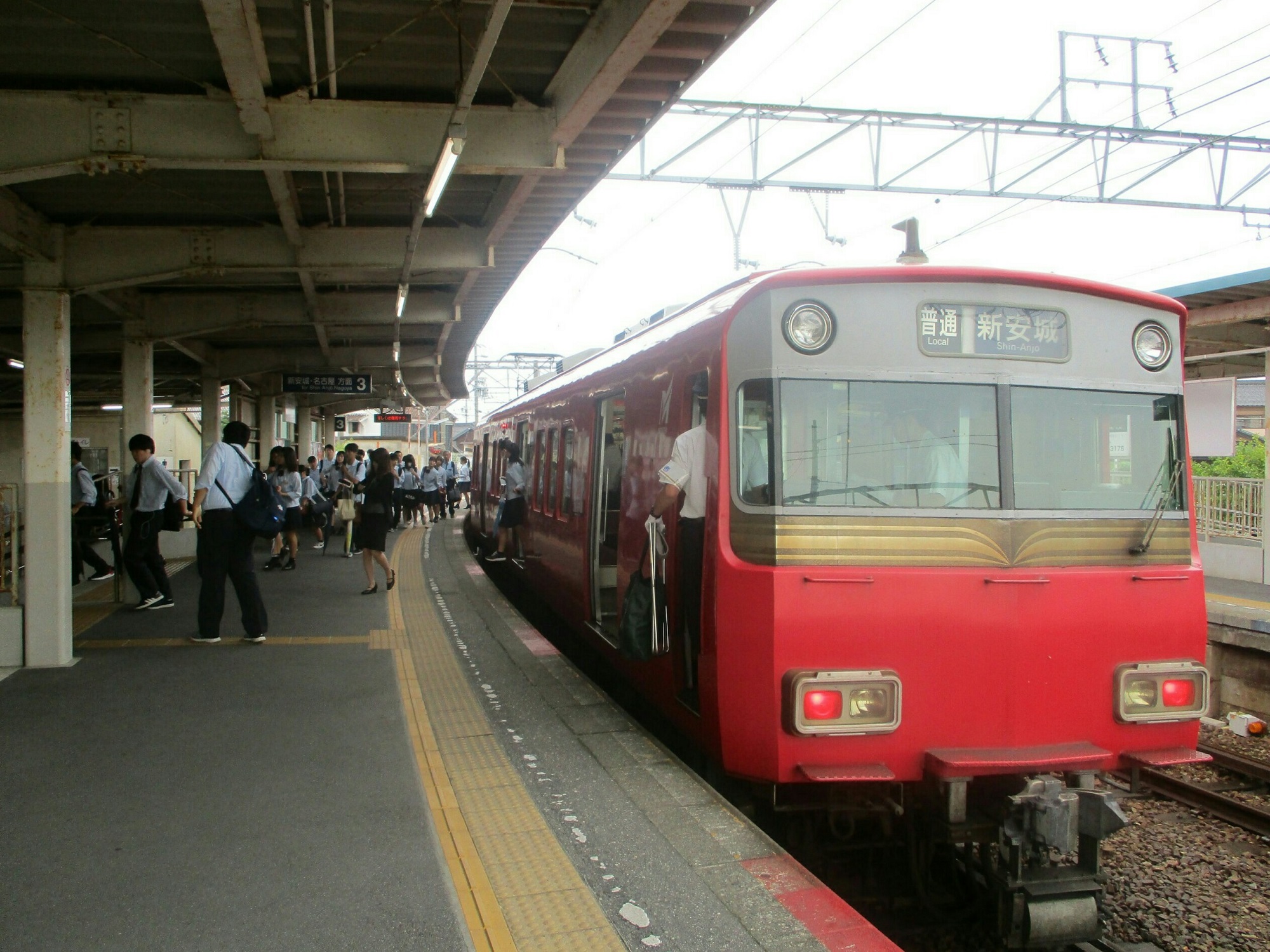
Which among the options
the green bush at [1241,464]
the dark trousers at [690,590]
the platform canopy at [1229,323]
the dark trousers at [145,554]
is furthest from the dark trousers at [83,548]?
the green bush at [1241,464]

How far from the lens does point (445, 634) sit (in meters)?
8.86

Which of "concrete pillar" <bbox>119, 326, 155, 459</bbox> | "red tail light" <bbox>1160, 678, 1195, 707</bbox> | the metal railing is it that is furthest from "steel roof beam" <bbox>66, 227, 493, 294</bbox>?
the metal railing

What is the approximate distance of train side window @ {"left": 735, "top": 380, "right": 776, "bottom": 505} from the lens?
4445mm

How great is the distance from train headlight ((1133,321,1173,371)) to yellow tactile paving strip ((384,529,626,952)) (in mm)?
3343

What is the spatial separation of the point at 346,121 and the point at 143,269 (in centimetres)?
325

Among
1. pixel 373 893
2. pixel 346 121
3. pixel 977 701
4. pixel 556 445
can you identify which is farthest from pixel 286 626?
pixel 977 701

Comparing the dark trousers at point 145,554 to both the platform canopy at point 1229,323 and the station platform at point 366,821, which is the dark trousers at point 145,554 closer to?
the station platform at point 366,821

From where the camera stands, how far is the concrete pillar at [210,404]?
17422 mm

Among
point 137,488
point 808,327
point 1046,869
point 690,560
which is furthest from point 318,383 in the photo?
point 1046,869

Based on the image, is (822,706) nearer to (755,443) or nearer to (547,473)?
(755,443)

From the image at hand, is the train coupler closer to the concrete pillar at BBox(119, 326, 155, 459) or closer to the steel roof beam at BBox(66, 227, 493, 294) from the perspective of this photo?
the steel roof beam at BBox(66, 227, 493, 294)

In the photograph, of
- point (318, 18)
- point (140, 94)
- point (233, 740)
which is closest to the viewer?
point (233, 740)

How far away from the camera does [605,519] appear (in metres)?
7.36

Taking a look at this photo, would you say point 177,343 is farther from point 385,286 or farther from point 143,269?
point 143,269
